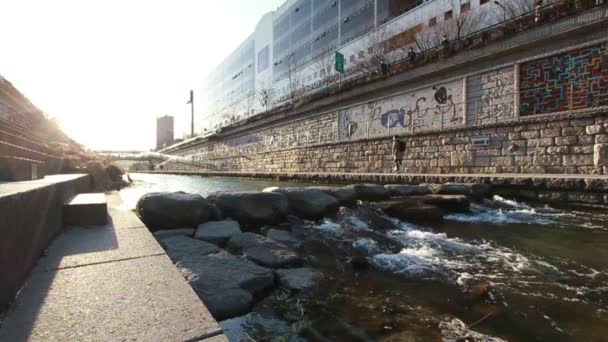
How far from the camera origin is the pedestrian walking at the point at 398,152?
44.6 feet

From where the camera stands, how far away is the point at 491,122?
454 inches

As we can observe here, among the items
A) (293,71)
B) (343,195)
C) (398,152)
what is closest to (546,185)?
(343,195)

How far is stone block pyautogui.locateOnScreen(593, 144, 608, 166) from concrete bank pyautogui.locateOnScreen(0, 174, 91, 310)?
1140 cm

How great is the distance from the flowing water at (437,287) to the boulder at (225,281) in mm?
93

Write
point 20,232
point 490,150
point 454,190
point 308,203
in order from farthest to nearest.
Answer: point 490,150 → point 454,190 → point 308,203 → point 20,232

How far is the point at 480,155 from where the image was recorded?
11.5 metres

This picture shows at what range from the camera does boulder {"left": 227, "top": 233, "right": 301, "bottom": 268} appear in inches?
120

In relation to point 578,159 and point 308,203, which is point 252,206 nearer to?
point 308,203

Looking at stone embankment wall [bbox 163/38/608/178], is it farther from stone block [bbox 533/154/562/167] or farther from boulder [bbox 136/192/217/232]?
boulder [bbox 136/192/217/232]

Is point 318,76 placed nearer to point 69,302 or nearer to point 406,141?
point 406,141

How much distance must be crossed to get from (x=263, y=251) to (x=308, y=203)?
212 cm

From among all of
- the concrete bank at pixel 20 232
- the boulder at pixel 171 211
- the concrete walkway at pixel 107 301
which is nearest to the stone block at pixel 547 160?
the boulder at pixel 171 211

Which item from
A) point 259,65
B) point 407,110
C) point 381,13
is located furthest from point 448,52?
point 259,65

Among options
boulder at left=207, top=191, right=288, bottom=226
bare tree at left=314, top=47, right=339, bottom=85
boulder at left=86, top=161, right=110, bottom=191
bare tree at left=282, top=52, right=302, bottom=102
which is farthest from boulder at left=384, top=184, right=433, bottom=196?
bare tree at left=282, top=52, right=302, bottom=102
